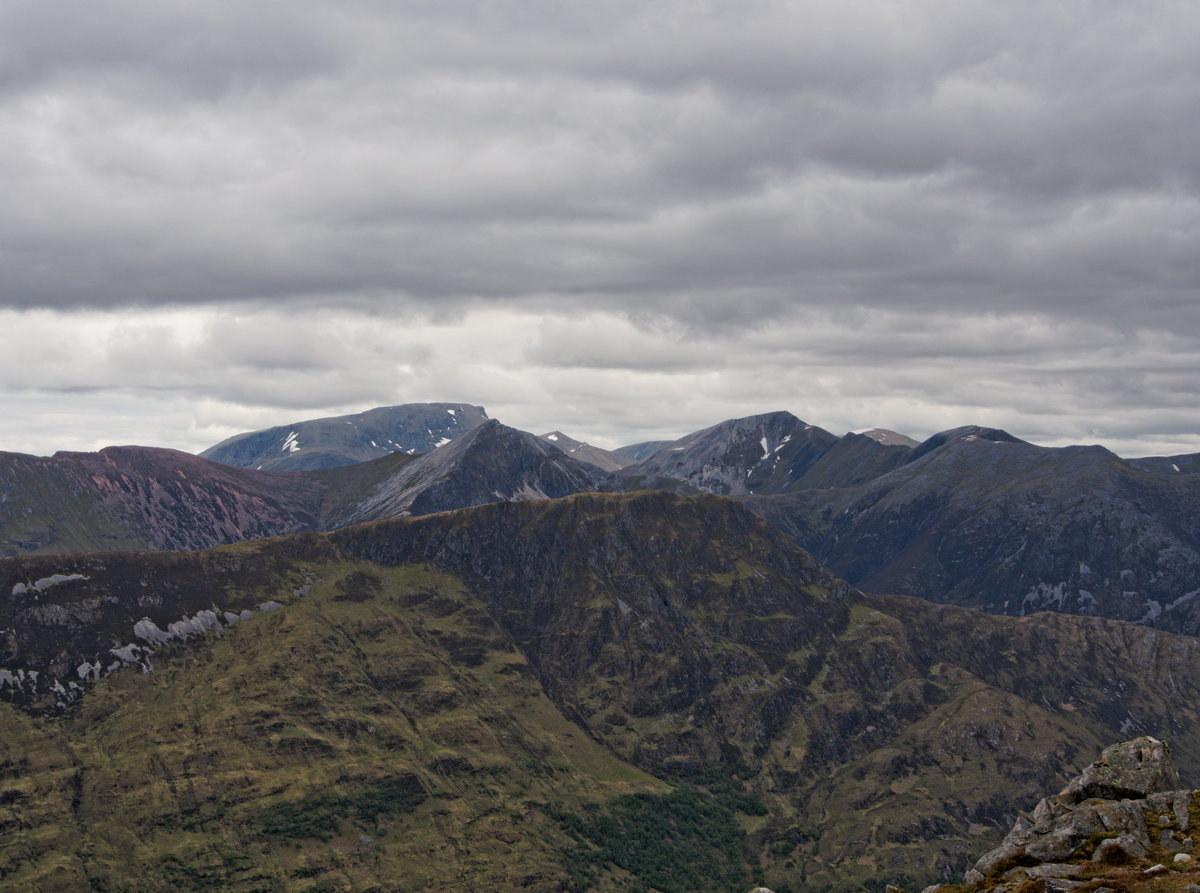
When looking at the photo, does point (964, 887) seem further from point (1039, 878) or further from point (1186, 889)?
point (1186, 889)

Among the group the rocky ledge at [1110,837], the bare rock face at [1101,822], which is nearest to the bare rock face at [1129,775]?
the bare rock face at [1101,822]

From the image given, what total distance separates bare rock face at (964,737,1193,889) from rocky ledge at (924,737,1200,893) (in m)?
0.11

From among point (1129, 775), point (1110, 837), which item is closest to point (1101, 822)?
point (1110, 837)

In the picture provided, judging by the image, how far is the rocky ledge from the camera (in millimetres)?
96125

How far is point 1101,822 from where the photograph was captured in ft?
368

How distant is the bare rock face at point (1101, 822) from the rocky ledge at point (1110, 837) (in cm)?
11

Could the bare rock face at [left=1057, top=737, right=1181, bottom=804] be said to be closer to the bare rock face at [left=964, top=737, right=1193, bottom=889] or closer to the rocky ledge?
the bare rock face at [left=964, top=737, right=1193, bottom=889]

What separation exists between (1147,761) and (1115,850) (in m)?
29.3

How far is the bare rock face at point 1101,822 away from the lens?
105062 millimetres

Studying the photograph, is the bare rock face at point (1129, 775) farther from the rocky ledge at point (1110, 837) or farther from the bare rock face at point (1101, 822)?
the rocky ledge at point (1110, 837)

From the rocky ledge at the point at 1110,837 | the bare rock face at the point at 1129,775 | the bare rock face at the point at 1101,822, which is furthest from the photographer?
the bare rock face at the point at 1129,775

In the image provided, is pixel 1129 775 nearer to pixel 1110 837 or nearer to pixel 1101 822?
pixel 1101 822

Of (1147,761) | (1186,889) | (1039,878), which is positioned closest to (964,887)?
(1039,878)

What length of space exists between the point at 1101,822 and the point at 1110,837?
11.7ft
